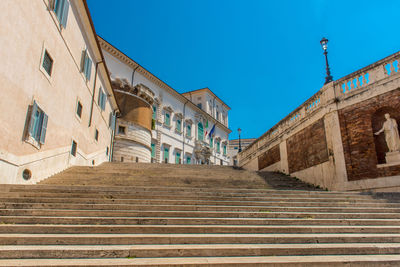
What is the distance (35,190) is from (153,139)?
84.3 feet

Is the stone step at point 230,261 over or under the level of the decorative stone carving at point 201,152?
under

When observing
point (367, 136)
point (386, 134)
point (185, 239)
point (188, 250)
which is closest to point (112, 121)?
point (367, 136)

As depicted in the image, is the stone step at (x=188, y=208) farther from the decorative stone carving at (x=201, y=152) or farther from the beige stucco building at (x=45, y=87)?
the decorative stone carving at (x=201, y=152)

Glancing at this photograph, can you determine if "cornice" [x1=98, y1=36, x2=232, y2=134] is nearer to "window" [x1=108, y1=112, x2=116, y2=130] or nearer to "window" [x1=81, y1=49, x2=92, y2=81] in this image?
"window" [x1=108, y1=112, x2=116, y2=130]

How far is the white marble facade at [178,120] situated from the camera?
101 ft

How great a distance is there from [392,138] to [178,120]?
100 feet

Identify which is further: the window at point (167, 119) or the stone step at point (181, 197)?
the window at point (167, 119)

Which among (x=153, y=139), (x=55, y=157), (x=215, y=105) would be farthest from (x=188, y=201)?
(x=215, y=105)

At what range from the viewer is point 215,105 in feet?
171

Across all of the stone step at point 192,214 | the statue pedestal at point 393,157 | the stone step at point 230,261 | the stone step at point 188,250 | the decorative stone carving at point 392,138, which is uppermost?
the decorative stone carving at point 392,138

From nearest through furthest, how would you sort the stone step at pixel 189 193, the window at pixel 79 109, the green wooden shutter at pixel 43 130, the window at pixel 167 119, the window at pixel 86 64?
the stone step at pixel 189 193 < the green wooden shutter at pixel 43 130 < the window at pixel 79 109 < the window at pixel 86 64 < the window at pixel 167 119

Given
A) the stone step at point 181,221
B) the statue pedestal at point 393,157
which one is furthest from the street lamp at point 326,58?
the stone step at point 181,221

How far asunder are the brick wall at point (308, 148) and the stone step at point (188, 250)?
27.5ft

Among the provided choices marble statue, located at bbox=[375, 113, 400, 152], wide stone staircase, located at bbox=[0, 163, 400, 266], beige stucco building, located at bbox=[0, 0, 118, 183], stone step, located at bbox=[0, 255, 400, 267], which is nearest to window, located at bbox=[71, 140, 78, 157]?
beige stucco building, located at bbox=[0, 0, 118, 183]
